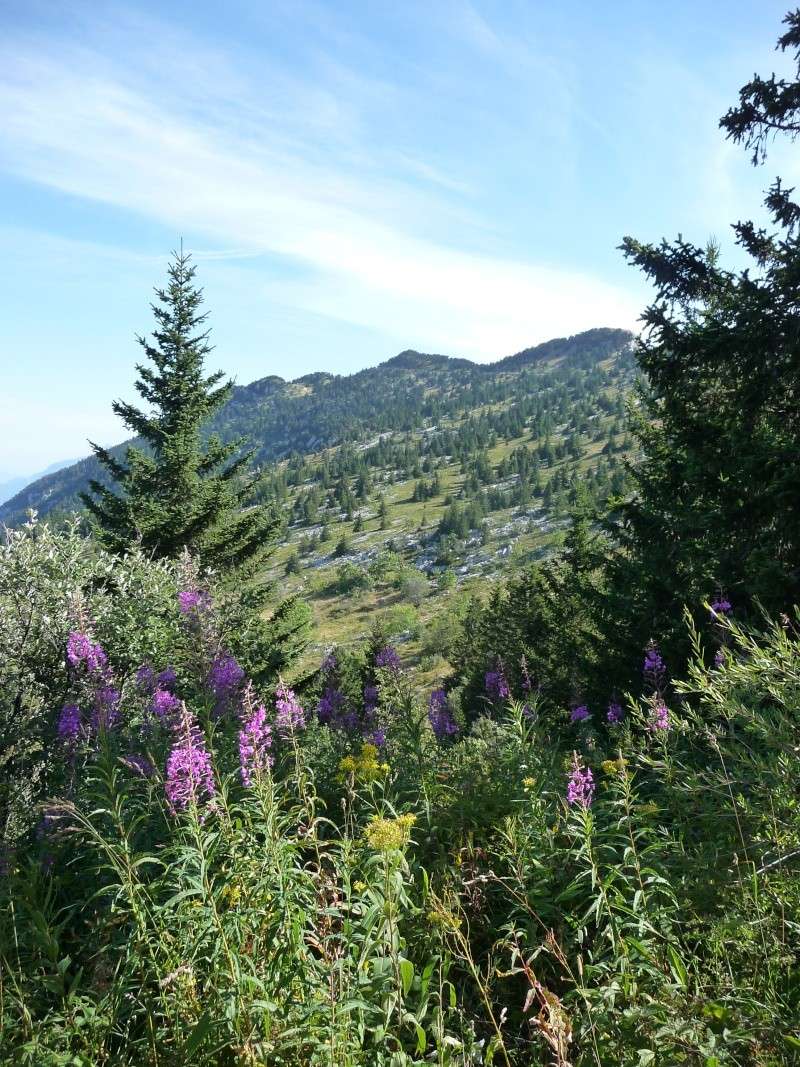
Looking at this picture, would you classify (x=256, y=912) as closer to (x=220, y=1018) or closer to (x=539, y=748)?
(x=220, y=1018)

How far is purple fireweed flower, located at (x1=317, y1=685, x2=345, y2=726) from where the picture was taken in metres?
7.60

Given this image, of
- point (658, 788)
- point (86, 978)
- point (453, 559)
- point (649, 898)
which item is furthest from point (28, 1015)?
point (453, 559)

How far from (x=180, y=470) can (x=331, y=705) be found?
12.8 meters

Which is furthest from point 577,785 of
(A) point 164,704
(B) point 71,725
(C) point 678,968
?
(B) point 71,725

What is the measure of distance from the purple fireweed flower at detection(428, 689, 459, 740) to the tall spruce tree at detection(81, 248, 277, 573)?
11879 millimetres

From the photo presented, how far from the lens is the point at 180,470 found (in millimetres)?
18594

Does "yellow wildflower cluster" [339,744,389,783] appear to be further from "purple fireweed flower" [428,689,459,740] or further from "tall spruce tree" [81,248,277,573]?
"tall spruce tree" [81,248,277,573]

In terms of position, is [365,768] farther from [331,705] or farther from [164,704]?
[331,705]

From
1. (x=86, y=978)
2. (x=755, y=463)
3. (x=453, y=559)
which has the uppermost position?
(x=755, y=463)

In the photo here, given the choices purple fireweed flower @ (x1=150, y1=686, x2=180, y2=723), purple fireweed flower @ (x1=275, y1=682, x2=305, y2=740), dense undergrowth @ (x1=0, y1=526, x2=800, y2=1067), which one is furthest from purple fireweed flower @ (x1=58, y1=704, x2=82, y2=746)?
purple fireweed flower @ (x1=275, y1=682, x2=305, y2=740)

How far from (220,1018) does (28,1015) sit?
0.72 m

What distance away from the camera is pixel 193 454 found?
18.7m

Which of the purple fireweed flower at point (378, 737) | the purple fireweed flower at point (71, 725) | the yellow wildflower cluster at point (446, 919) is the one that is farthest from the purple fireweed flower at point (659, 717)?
the purple fireweed flower at point (71, 725)

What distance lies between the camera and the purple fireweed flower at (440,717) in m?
7.74
